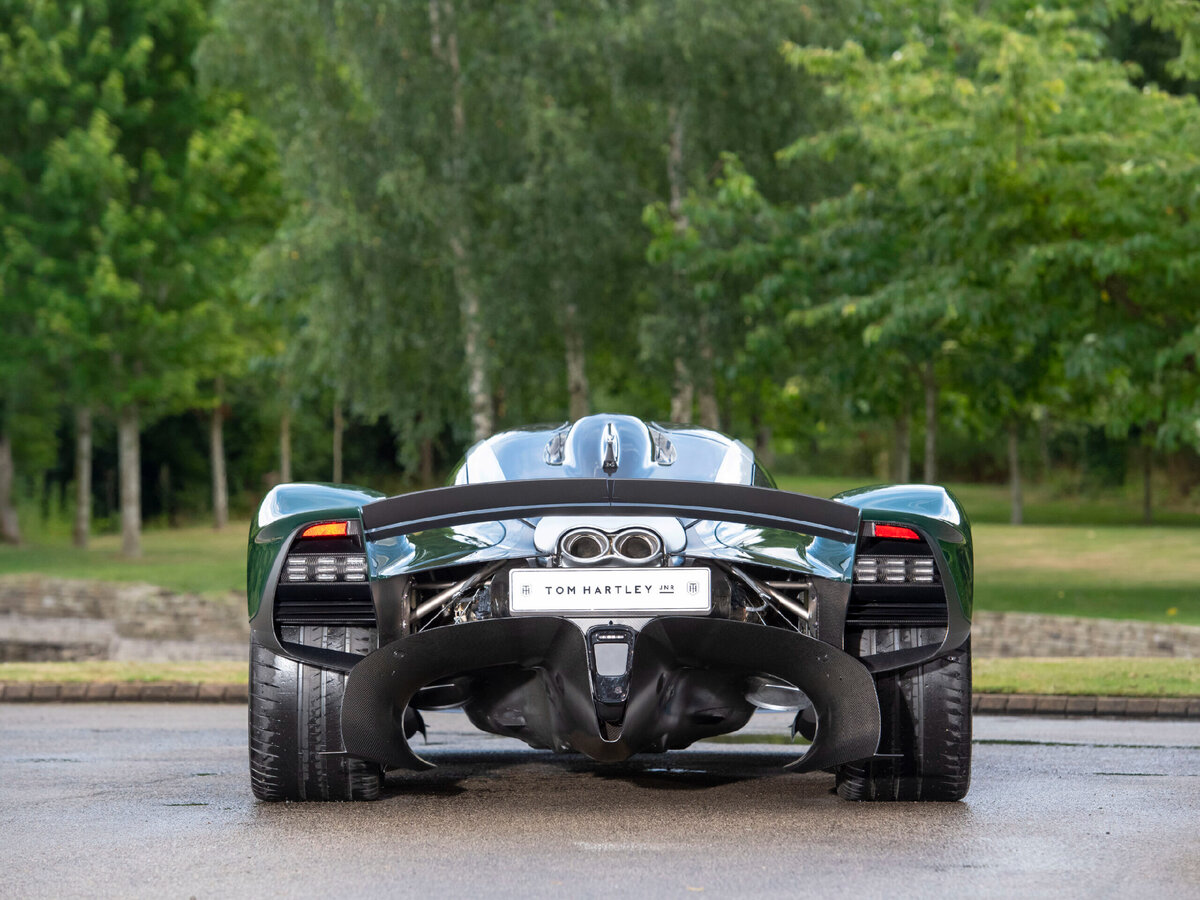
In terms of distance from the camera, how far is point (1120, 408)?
66.9 ft

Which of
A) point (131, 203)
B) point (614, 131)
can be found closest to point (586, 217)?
point (614, 131)

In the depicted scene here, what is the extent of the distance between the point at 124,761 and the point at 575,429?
9.20 feet

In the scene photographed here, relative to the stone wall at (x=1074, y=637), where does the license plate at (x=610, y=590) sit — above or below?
above

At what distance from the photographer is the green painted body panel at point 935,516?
558 centimetres

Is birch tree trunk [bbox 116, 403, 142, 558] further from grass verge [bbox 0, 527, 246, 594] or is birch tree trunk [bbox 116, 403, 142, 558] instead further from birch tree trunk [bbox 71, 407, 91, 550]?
birch tree trunk [bbox 71, 407, 91, 550]

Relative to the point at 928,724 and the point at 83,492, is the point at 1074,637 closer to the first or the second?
the point at 928,724

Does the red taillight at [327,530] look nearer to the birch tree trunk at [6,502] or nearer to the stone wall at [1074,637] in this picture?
the stone wall at [1074,637]

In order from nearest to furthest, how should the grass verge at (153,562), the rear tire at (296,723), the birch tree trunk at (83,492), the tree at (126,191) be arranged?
the rear tire at (296,723)
the grass verge at (153,562)
the tree at (126,191)
the birch tree trunk at (83,492)

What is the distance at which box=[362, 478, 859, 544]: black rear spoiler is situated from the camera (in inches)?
210

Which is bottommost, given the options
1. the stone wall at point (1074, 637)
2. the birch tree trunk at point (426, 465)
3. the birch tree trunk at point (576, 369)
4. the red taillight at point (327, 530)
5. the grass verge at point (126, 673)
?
the stone wall at point (1074, 637)

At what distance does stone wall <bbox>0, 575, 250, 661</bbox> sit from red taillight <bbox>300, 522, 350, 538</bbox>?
38.6 ft

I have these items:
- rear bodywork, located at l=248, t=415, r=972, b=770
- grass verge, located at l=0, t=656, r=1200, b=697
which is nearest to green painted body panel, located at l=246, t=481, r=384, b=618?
rear bodywork, located at l=248, t=415, r=972, b=770

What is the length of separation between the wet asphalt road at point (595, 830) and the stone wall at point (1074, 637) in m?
8.96

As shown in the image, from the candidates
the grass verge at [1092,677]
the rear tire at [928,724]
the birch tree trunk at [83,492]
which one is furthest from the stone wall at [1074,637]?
the birch tree trunk at [83,492]
